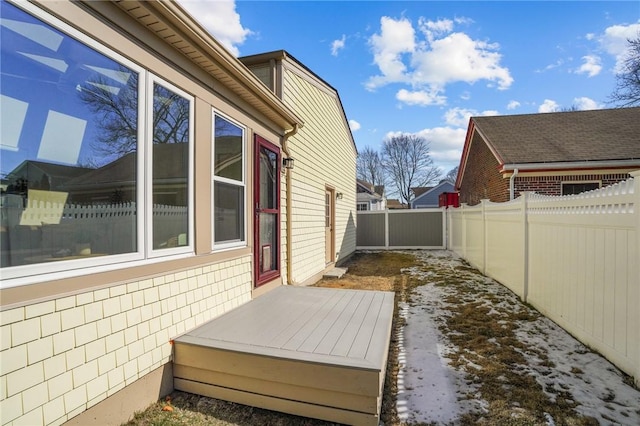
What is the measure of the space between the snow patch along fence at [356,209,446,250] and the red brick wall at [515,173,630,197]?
4448 mm

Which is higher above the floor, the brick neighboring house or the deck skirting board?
the brick neighboring house

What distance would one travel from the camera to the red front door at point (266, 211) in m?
4.21

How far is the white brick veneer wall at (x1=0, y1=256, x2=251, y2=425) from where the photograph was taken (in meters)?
1.58

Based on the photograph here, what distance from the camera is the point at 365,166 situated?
133ft

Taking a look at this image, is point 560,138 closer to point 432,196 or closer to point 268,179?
point 268,179

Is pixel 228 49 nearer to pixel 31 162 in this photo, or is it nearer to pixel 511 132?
pixel 31 162

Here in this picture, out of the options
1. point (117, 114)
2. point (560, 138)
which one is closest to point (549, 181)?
point (560, 138)

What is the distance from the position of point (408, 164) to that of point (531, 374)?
38.0 meters

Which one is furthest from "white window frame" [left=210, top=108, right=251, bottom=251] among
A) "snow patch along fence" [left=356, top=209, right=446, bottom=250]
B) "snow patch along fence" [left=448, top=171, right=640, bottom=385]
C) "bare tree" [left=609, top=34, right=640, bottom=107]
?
"bare tree" [left=609, top=34, right=640, bottom=107]

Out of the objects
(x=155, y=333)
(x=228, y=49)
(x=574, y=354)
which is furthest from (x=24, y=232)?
(x=574, y=354)

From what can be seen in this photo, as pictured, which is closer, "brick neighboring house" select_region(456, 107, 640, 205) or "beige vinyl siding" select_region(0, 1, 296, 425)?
"beige vinyl siding" select_region(0, 1, 296, 425)

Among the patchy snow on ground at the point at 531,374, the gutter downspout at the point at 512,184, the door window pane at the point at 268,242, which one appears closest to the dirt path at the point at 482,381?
the patchy snow on ground at the point at 531,374

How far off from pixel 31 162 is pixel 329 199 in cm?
740

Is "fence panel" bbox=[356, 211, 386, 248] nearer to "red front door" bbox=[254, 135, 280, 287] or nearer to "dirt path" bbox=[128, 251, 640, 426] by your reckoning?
"dirt path" bbox=[128, 251, 640, 426]
